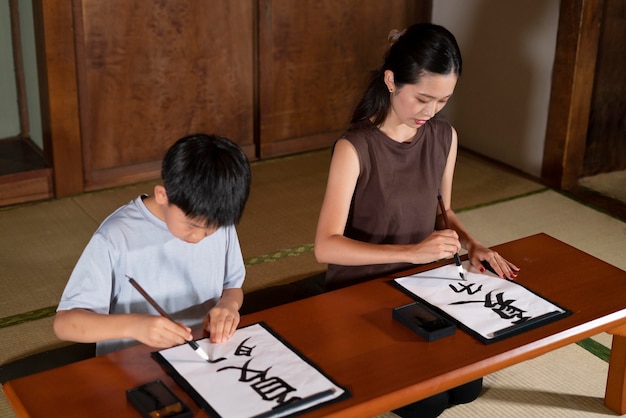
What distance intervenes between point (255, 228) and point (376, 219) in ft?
4.98

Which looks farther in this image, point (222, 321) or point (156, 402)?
point (222, 321)

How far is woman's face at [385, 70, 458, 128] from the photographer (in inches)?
85.8

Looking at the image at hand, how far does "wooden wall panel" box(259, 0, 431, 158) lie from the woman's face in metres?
2.28

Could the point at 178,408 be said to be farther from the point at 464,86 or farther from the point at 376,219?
the point at 464,86

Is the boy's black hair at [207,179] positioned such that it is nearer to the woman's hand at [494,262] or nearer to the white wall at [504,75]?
the woman's hand at [494,262]

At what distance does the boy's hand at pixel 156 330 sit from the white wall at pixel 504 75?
3.10m

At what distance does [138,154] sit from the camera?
4.34 meters

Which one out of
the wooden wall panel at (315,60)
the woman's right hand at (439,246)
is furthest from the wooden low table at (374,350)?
the wooden wall panel at (315,60)

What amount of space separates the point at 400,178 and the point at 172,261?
28.5 inches

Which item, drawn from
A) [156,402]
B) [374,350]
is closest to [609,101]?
[374,350]

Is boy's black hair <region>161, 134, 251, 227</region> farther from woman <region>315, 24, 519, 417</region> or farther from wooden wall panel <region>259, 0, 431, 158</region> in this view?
wooden wall panel <region>259, 0, 431, 158</region>

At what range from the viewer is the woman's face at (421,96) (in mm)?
2180

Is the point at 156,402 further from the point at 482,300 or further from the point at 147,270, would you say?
the point at 482,300

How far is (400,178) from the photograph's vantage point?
239 cm
